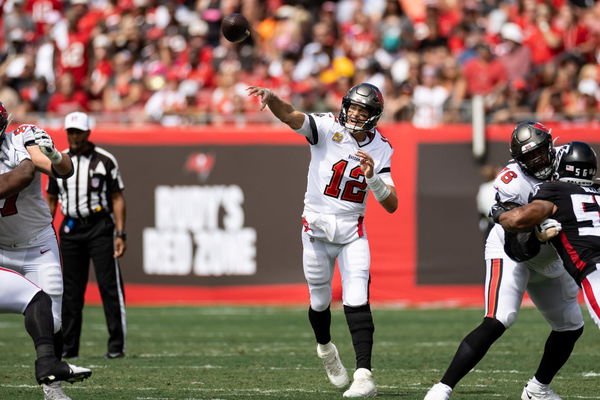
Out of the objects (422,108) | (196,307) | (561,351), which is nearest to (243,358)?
(561,351)

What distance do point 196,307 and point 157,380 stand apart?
246 inches

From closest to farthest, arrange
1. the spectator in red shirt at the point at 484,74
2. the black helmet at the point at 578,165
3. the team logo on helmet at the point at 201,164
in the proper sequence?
the black helmet at the point at 578,165 < the team logo on helmet at the point at 201,164 < the spectator in red shirt at the point at 484,74

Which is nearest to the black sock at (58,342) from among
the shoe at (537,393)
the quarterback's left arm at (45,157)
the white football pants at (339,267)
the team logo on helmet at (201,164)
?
the quarterback's left arm at (45,157)

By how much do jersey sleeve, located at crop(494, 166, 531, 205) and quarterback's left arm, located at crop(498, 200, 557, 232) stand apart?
273 mm

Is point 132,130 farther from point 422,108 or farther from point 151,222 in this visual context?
point 422,108

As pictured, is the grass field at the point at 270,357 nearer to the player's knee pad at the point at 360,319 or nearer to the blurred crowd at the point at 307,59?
the player's knee pad at the point at 360,319

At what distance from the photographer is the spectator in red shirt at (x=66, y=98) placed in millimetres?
15352

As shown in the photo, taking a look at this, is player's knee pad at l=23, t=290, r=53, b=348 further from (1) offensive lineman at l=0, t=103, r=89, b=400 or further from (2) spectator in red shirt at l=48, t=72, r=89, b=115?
(2) spectator in red shirt at l=48, t=72, r=89, b=115

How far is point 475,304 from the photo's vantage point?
13.3 m

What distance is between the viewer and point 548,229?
18.4ft

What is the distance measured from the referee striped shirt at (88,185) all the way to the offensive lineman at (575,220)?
4.29 m

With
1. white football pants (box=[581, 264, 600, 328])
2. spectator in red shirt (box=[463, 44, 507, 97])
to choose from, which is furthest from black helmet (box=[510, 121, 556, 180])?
spectator in red shirt (box=[463, 44, 507, 97])

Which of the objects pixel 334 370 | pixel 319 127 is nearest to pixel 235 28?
pixel 319 127

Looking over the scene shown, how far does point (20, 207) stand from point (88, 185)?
2.73 metres
